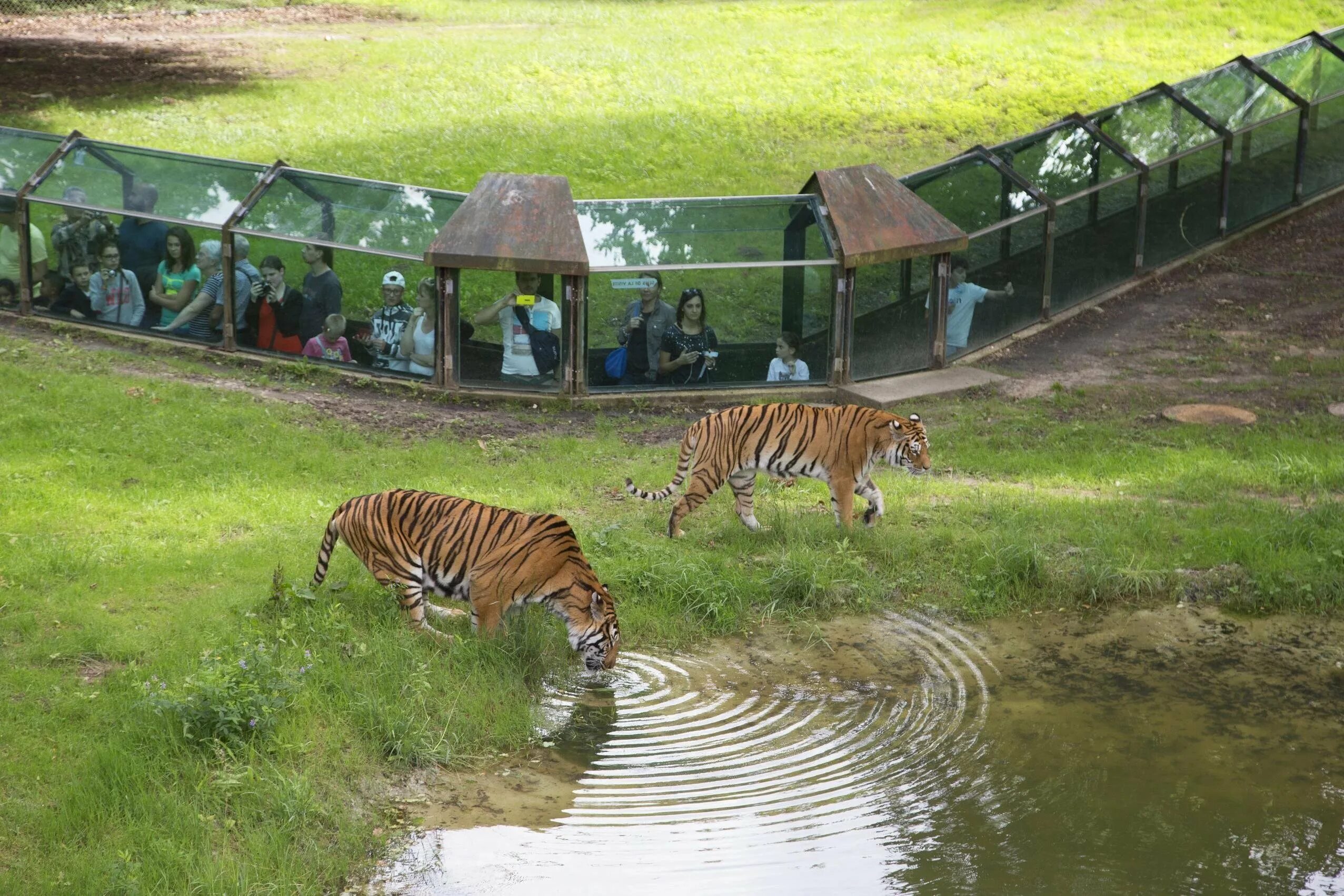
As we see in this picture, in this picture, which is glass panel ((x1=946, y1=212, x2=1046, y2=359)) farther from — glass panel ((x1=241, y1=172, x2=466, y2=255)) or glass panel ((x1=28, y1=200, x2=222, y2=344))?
glass panel ((x1=28, y1=200, x2=222, y2=344))

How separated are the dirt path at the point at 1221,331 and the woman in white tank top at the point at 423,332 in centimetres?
594

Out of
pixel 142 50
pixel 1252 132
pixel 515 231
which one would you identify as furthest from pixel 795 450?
pixel 142 50

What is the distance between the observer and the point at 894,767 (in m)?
7.33

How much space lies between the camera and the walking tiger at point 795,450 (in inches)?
407

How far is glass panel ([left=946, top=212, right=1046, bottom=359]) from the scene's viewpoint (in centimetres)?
1551

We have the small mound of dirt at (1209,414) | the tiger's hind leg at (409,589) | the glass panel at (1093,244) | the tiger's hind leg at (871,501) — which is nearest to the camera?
the tiger's hind leg at (409,589)

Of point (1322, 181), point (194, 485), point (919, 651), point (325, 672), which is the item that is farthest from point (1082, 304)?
point (325, 672)

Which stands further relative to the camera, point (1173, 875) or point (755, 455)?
point (755, 455)

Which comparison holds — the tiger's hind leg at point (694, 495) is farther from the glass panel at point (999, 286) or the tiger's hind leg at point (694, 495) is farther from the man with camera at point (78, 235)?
the man with camera at point (78, 235)

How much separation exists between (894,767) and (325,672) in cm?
309

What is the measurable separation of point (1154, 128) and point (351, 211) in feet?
33.4

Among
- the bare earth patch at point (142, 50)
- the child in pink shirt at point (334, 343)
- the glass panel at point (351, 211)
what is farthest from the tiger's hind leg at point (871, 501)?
the bare earth patch at point (142, 50)

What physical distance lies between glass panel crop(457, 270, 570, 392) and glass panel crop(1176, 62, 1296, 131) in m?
9.64

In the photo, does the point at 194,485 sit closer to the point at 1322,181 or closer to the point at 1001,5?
the point at 1322,181
